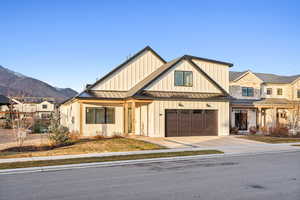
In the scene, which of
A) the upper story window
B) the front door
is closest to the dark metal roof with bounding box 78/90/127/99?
the front door

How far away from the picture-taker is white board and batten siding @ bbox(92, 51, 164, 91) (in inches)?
1016

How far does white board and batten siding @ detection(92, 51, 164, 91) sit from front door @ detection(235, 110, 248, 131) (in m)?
11.1

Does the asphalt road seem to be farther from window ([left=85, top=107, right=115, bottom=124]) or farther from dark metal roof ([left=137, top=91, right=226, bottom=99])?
window ([left=85, top=107, right=115, bottom=124])

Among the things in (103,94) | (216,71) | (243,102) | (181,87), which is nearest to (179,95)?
(181,87)

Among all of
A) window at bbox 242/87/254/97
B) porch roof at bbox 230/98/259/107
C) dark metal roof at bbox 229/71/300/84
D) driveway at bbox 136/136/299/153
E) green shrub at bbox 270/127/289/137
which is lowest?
driveway at bbox 136/136/299/153

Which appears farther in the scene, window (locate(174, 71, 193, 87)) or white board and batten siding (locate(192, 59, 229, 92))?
white board and batten siding (locate(192, 59, 229, 92))

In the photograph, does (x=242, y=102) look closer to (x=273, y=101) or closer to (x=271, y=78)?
(x=273, y=101)

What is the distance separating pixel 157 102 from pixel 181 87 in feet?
10.2

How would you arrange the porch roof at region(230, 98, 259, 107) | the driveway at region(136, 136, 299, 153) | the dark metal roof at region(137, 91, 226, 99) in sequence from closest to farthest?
1. the driveway at region(136, 136, 299, 153)
2. the dark metal roof at region(137, 91, 226, 99)
3. the porch roof at region(230, 98, 259, 107)

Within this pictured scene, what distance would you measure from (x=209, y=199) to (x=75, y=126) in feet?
66.2

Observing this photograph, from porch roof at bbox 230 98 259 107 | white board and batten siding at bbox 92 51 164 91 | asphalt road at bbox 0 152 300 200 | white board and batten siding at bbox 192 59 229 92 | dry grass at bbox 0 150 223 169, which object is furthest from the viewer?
porch roof at bbox 230 98 259 107

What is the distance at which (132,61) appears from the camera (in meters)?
27.0

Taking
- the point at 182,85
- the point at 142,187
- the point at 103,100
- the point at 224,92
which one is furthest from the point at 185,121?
the point at 142,187

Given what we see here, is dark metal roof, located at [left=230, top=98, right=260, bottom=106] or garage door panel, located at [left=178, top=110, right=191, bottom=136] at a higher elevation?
dark metal roof, located at [left=230, top=98, right=260, bottom=106]
